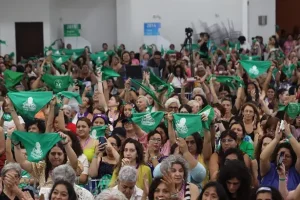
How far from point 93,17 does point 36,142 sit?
1970cm

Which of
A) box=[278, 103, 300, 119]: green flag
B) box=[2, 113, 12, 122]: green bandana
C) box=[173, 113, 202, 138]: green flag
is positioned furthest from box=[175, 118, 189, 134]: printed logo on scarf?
box=[2, 113, 12, 122]: green bandana

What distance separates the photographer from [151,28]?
91.9ft

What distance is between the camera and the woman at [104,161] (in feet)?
31.1

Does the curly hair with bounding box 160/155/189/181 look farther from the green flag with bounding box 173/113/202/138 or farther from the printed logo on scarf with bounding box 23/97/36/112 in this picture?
the printed logo on scarf with bounding box 23/97/36/112

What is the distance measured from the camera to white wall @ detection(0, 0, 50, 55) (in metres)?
27.5

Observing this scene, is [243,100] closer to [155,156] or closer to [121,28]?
[155,156]

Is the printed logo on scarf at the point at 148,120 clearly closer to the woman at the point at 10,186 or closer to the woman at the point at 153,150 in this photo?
the woman at the point at 153,150

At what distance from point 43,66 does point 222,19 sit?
10001 millimetres

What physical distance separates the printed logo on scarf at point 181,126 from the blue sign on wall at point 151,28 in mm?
17813

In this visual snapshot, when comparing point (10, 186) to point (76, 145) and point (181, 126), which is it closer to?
point (76, 145)

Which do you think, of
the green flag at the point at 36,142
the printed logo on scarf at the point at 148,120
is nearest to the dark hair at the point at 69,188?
the green flag at the point at 36,142

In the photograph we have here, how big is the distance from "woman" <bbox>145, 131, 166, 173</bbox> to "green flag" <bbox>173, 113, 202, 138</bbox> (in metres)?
0.31

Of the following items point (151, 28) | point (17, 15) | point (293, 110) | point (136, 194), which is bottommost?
point (136, 194)

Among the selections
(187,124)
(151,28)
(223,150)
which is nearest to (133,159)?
(223,150)
